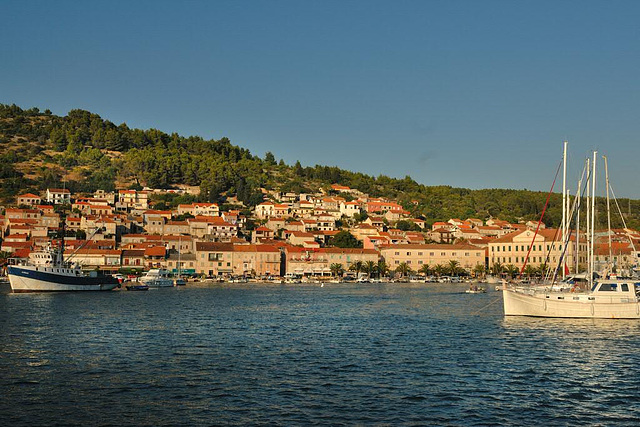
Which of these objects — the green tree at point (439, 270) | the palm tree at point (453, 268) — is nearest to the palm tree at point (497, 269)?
the palm tree at point (453, 268)

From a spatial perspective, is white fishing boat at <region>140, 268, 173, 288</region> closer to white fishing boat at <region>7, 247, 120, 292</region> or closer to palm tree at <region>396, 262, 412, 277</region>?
white fishing boat at <region>7, 247, 120, 292</region>

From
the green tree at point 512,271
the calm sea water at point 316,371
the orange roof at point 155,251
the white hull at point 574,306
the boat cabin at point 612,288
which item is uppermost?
the orange roof at point 155,251

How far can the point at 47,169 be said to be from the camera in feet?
541

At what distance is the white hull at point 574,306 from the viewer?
38.4 m

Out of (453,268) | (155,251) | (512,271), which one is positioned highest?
(155,251)

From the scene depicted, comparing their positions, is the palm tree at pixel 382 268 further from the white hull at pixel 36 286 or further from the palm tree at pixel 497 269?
the white hull at pixel 36 286

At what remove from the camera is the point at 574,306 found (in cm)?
3897

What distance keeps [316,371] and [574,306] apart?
21.6 meters

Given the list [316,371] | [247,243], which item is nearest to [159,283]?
[247,243]

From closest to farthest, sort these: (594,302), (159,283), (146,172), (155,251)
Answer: (594,302), (159,283), (155,251), (146,172)

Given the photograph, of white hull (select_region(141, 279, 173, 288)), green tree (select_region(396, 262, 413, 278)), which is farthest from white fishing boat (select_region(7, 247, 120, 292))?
green tree (select_region(396, 262, 413, 278))

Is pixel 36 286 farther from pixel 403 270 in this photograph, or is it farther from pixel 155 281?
pixel 403 270

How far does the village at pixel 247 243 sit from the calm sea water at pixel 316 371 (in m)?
61.8

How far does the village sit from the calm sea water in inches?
2433
